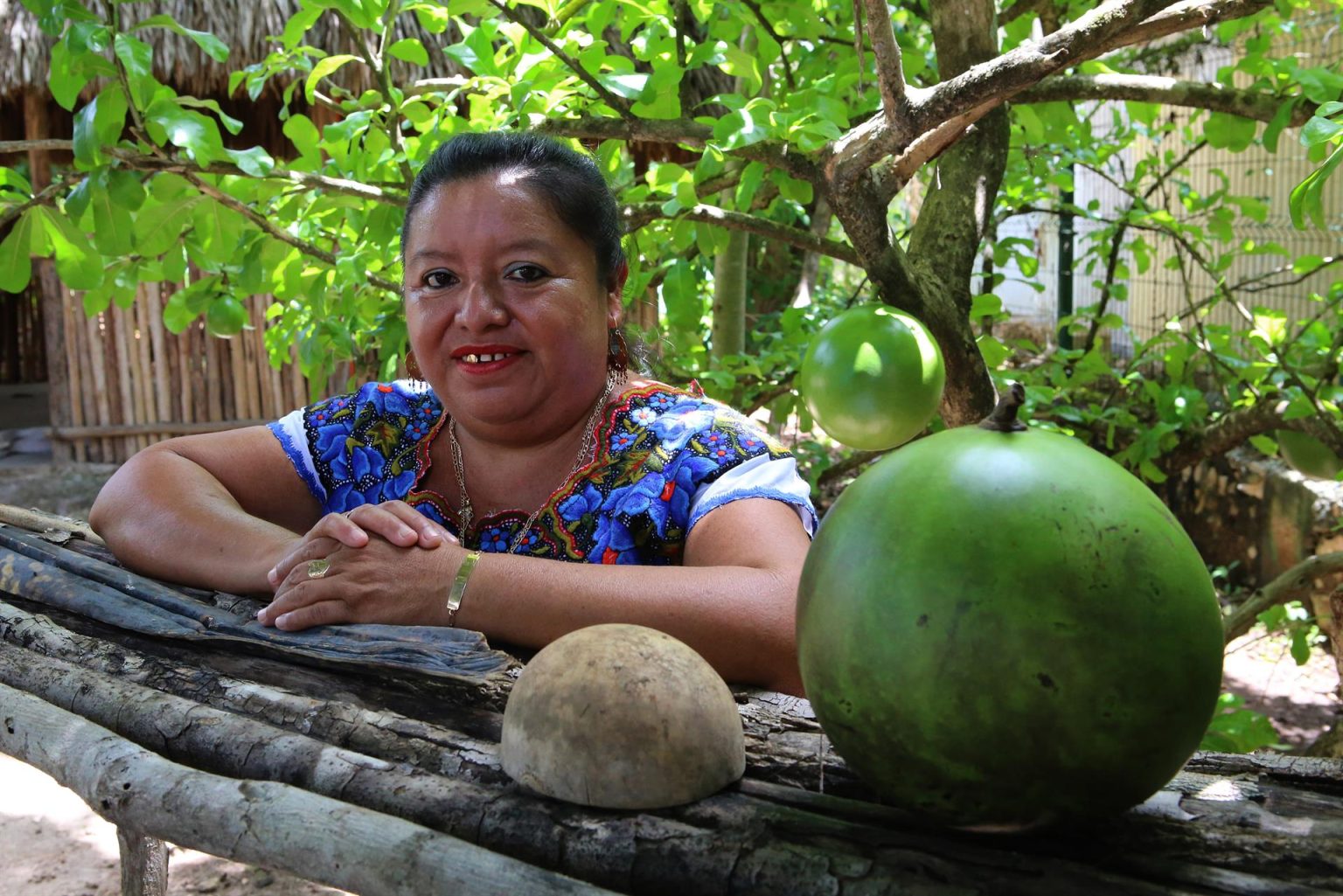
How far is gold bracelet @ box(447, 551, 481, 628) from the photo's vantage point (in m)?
1.60

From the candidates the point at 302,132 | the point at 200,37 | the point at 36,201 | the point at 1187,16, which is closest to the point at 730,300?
the point at 302,132

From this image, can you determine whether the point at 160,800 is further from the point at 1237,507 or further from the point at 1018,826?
the point at 1237,507

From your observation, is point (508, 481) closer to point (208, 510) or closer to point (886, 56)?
point (208, 510)

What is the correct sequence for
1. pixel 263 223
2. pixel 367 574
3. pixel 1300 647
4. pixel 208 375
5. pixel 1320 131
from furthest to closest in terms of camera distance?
pixel 208 375 < pixel 1300 647 < pixel 263 223 < pixel 367 574 < pixel 1320 131

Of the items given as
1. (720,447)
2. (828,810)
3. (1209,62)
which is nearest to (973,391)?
(720,447)

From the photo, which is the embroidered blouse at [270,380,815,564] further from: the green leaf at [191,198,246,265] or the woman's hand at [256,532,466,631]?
the green leaf at [191,198,246,265]

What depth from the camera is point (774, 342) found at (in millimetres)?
3672

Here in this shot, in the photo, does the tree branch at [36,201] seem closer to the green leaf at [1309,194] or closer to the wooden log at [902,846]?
the wooden log at [902,846]

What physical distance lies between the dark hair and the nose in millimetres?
182

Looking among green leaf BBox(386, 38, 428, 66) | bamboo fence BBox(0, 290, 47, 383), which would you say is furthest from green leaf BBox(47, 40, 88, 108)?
bamboo fence BBox(0, 290, 47, 383)

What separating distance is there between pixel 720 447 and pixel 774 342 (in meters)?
1.77

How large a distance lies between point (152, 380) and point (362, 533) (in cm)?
665

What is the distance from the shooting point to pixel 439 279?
190cm

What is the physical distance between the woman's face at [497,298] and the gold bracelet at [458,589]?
0.37 metres
